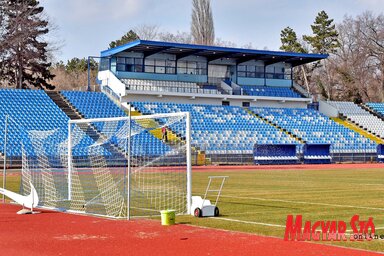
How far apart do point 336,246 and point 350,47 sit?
3110 inches

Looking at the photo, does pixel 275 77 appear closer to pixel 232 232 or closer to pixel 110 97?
pixel 110 97

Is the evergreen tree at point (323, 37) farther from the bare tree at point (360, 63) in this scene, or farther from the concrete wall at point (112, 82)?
the concrete wall at point (112, 82)

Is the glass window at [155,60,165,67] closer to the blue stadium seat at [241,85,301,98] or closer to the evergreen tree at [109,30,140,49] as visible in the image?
the blue stadium seat at [241,85,301,98]

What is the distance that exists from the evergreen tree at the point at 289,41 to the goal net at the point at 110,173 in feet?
165

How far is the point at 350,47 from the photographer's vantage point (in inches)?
3369

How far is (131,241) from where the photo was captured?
11.2 meters

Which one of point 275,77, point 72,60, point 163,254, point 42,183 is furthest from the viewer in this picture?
point 72,60

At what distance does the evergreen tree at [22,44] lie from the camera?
6322cm

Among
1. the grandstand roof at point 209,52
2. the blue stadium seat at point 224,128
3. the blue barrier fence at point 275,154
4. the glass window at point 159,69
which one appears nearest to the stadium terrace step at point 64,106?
the blue stadium seat at point 224,128

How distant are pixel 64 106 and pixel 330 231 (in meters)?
40.2

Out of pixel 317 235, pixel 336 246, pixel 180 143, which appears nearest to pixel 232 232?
pixel 317 235

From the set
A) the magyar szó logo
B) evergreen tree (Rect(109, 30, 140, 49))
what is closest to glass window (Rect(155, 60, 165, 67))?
evergreen tree (Rect(109, 30, 140, 49))

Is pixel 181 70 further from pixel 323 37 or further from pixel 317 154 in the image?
pixel 323 37

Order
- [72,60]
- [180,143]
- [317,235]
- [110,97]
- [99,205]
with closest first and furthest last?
[317,235] < [99,205] < [180,143] < [110,97] < [72,60]
